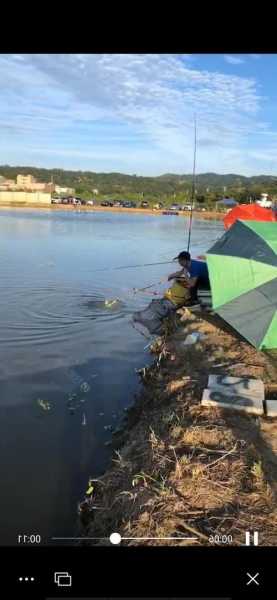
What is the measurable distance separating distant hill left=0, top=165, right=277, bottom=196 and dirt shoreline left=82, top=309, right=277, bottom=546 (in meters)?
3.35

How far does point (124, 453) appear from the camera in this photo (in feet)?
11.6

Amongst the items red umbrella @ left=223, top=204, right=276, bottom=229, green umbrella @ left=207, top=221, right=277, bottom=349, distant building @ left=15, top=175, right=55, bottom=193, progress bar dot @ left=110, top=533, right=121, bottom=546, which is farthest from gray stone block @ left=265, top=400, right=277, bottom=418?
distant building @ left=15, top=175, right=55, bottom=193

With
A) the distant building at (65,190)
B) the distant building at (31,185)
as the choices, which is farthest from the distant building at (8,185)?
the distant building at (65,190)

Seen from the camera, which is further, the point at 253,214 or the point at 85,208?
the point at 85,208

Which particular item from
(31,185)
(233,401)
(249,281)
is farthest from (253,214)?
(31,185)

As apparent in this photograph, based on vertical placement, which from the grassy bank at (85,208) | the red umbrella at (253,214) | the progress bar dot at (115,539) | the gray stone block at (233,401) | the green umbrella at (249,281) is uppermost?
the grassy bank at (85,208)

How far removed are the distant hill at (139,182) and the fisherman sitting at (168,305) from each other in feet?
4.60

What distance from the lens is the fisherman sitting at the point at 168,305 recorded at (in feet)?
24.3

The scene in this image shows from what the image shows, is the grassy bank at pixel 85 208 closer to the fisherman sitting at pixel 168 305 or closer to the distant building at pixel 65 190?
the distant building at pixel 65 190

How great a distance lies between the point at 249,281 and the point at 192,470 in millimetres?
2388

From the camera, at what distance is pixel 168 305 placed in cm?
796

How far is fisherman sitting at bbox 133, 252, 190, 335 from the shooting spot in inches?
291

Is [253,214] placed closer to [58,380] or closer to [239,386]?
[58,380]
